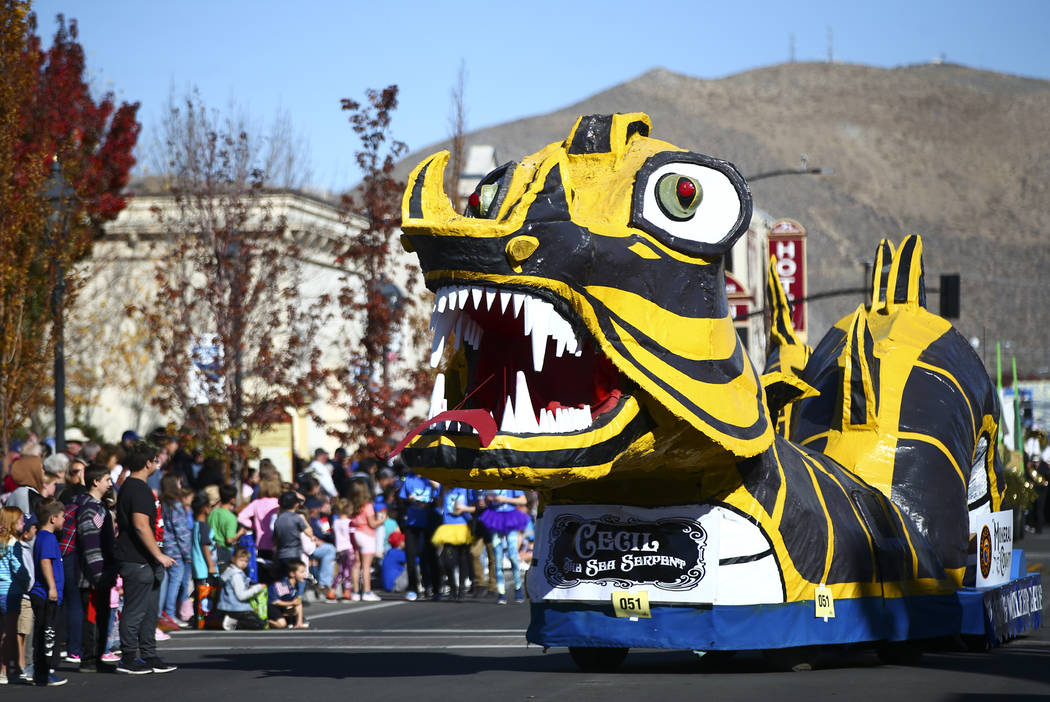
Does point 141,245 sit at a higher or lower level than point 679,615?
higher

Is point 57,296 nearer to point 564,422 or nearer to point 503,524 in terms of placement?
point 503,524

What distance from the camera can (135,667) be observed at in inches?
520

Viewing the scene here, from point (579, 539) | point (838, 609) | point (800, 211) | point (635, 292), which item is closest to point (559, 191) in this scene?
point (635, 292)

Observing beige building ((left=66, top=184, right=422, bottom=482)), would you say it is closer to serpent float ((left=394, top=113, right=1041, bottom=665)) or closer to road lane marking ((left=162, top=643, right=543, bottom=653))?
road lane marking ((left=162, top=643, right=543, bottom=653))

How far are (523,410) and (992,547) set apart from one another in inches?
225

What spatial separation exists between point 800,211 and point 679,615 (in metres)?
162

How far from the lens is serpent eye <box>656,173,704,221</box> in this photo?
33.3 feet

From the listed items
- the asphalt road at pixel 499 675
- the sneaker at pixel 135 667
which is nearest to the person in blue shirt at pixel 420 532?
the asphalt road at pixel 499 675

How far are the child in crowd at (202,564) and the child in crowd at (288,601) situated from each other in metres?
0.72

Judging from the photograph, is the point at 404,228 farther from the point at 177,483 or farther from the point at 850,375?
the point at 177,483

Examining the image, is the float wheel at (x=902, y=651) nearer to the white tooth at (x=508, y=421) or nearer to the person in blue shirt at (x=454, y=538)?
the white tooth at (x=508, y=421)

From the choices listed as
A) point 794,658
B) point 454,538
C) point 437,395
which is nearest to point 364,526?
point 454,538

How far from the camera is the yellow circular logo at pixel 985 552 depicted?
13336 mm

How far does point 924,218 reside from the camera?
181625 mm
